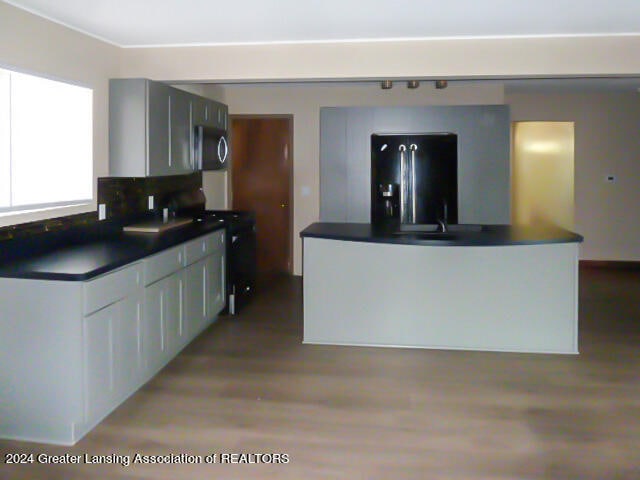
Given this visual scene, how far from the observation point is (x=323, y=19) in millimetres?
3959

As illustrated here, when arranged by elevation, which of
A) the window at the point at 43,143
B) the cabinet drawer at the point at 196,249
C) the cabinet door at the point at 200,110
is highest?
the cabinet door at the point at 200,110

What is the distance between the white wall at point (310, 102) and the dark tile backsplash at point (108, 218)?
173 cm

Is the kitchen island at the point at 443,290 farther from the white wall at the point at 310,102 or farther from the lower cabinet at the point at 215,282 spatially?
the white wall at the point at 310,102

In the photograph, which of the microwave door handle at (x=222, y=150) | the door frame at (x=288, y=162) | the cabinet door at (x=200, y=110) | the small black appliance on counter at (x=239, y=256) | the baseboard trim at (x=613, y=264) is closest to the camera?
the cabinet door at (x=200, y=110)

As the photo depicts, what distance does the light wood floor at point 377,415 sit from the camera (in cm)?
292

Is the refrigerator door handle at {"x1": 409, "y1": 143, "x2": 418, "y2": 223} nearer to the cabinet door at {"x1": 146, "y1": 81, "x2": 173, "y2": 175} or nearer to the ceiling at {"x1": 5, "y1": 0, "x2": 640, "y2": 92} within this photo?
the ceiling at {"x1": 5, "y1": 0, "x2": 640, "y2": 92}

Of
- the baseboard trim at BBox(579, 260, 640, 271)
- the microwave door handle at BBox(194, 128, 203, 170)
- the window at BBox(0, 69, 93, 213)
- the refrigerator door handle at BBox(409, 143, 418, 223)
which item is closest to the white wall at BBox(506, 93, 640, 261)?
the baseboard trim at BBox(579, 260, 640, 271)

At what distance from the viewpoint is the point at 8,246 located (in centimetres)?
345

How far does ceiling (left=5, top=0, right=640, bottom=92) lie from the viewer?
358 centimetres

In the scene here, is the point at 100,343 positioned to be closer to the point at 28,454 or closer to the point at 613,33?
the point at 28,454

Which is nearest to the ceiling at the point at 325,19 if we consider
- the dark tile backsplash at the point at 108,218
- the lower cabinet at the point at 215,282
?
the dark tile backsplash at the point at 108,218

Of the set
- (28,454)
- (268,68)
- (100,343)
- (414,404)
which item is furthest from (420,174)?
(28,454)

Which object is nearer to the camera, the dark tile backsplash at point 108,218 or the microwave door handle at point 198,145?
the dark tile backsplash at point 108,218

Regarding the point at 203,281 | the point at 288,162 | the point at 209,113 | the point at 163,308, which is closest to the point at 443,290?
the point at 203,281
